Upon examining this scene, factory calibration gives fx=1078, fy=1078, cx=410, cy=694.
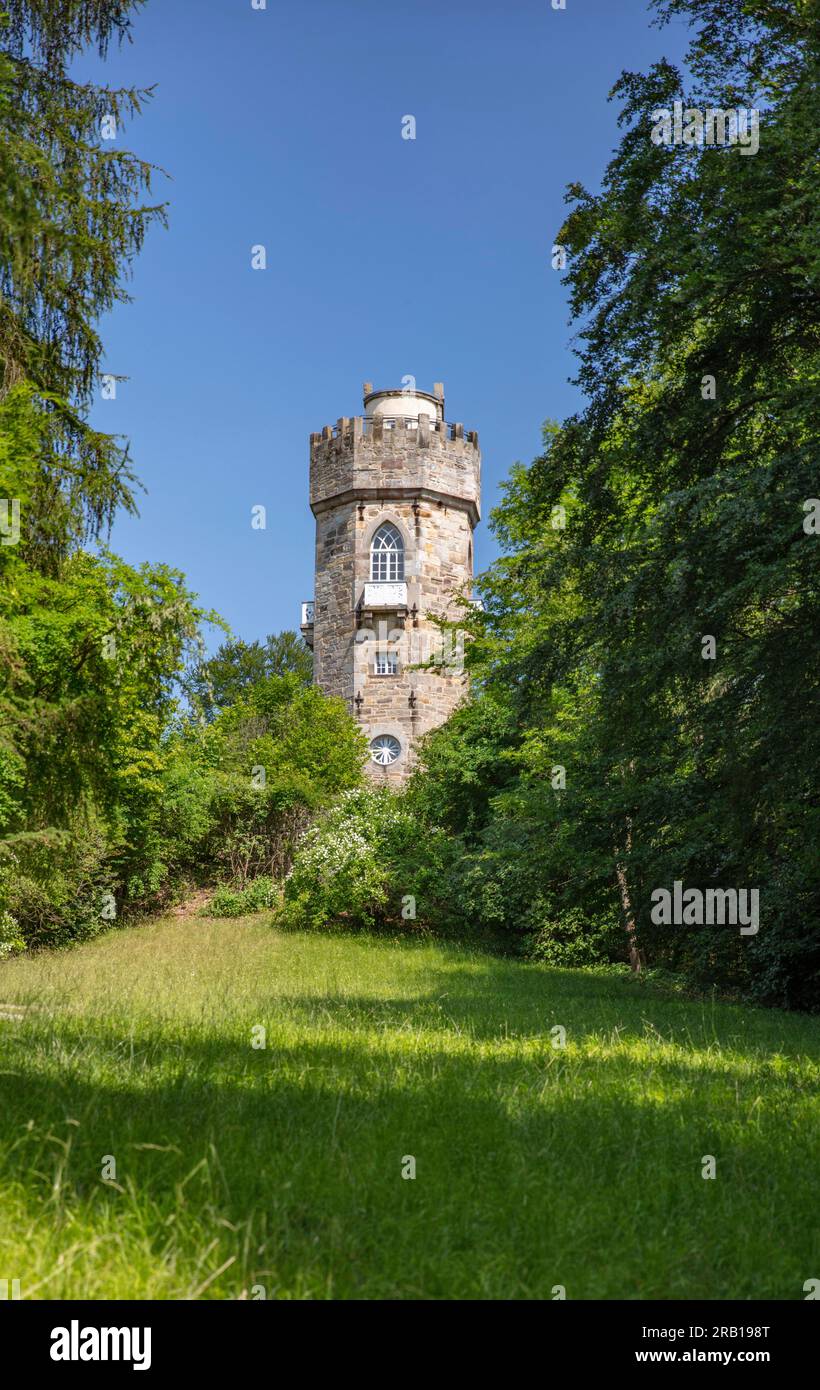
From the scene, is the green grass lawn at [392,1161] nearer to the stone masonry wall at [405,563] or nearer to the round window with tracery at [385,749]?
the round window with tracery at [385,749]

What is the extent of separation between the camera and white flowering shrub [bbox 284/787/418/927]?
25.7 m

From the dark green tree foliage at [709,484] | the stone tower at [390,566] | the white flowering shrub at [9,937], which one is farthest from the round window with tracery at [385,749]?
the dark green tree foliage at [709,484]

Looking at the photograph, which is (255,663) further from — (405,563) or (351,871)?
(351,871)

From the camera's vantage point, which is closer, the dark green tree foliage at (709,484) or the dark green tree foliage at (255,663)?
the dark green tree foliage at (709,484)

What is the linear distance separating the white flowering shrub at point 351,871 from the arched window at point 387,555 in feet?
36.8

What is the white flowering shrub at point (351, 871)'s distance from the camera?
2573 cm

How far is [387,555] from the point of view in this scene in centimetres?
3672

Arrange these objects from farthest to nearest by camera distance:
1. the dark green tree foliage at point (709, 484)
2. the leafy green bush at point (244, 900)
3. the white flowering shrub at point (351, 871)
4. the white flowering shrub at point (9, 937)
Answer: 1. the leafy green bush at point (244, 900)
2. the white flowering shrub at point (351, 871)
3. the white flowering shrub at point (9, 937)
4. the dark green tree foliage at point (709, 484)

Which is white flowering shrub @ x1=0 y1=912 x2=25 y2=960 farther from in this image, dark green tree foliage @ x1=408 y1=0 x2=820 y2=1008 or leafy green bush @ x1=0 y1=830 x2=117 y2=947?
dark green tree foliage @ x1=408 y1=0 x2=820 y2=1008

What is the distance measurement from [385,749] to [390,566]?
6225mm

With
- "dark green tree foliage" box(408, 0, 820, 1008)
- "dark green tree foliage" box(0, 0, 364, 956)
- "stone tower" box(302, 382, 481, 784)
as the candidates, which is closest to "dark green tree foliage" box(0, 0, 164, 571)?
"dark green tree foliage" box(0, 0, 364, 956)

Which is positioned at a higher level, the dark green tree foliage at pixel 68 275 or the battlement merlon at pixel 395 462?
the battlement merlon at pixel 395 462

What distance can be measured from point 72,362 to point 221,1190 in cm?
1058

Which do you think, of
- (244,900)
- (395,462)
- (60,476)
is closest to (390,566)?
(395,462)
